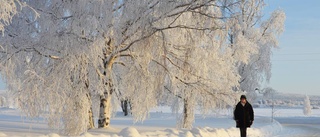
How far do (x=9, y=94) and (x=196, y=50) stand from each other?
646 cm

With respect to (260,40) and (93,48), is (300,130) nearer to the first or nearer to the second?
(260,40)

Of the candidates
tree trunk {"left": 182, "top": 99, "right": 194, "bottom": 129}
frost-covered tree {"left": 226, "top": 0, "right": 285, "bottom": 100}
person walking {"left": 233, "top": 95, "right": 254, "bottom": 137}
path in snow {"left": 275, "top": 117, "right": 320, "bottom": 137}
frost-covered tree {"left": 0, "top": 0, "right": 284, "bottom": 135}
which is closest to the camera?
person walking {"left": 233, "top": 95, "right": 254, "bottom": 137}

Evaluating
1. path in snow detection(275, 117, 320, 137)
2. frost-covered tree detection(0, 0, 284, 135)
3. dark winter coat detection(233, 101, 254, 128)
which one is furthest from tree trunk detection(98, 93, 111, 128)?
path in snow detection(275, 117, 320, 137)

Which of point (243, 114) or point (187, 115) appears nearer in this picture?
point (243, 114)

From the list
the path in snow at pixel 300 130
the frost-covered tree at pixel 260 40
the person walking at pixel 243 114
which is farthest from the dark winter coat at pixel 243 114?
the frost-covered tree at pixel 260 40

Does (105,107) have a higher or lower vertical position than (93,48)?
lower

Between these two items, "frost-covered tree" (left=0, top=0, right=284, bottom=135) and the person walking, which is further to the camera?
"frost-covered tree" (left=0, top=0, right=284, bottom=135)

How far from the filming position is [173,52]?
1588cm

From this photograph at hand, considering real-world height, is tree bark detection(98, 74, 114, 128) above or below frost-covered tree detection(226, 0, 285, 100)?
below

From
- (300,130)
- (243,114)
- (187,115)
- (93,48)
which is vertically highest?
(93,48)

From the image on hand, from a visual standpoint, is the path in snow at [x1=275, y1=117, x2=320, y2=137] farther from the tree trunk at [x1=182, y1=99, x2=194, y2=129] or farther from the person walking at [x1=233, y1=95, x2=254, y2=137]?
the person walking at [x1=233, y1=95, x2=254, y2=137]

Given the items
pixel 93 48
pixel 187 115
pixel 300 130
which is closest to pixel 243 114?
pixel 93 48

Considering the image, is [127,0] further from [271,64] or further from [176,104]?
[271,64]

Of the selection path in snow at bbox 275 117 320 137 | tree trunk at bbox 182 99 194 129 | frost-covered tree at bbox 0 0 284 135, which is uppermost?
Answer: frost-covered tree at bbox 0 0 284 135
